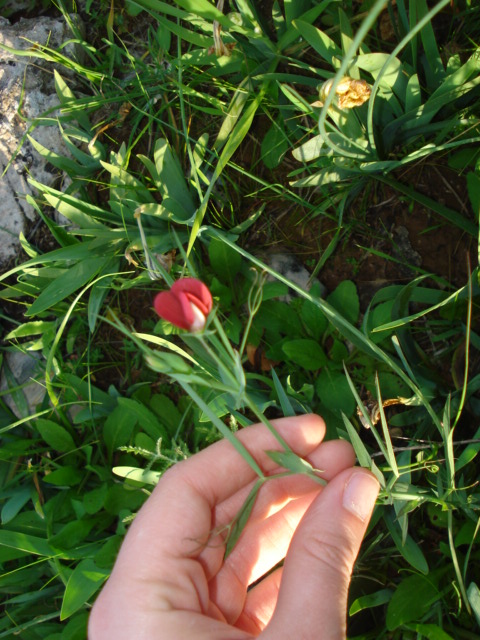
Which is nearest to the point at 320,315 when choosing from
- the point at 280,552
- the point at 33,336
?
the point at 280,552

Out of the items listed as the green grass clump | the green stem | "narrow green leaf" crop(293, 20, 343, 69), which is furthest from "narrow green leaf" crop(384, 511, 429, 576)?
"narrow green leaf" crop(293, 20, 343, 69)

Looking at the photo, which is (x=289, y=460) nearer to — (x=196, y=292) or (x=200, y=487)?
(x=200, y=487)

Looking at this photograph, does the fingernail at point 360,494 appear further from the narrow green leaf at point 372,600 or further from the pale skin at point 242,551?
the narrow green leaf at point 372,600

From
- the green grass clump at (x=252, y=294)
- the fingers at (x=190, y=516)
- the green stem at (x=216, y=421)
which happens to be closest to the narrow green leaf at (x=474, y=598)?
the green grass clump at (x=252, y=294)

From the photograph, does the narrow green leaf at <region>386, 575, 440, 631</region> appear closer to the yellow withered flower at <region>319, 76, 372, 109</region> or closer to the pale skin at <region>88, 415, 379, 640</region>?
the pale skin at <region>88, 415, 379, 640</region>

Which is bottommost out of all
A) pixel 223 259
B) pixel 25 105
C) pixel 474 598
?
pixel 474 598

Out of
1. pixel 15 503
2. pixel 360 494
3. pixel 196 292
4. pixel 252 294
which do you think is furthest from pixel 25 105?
pixel 360 494
